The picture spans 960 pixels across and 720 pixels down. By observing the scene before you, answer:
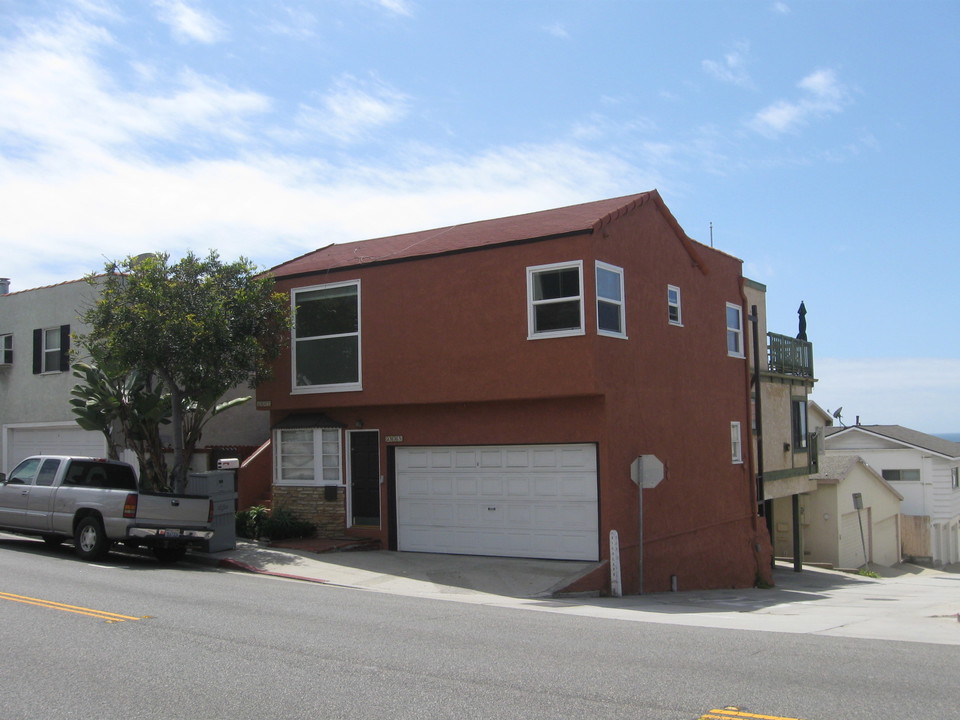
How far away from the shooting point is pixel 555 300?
16484 millimetres

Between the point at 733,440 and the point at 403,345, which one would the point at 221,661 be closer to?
the point at 403,345

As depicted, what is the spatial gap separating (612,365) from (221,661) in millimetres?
10131

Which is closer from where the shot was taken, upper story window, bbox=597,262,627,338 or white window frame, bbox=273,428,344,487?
upper story window, bbox=597,262,627,338

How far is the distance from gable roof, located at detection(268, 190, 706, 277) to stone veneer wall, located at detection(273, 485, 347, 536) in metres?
4.65

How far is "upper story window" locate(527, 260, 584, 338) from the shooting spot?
1636 centimetres

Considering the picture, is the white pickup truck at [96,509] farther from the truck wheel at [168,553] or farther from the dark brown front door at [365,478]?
the dark brown front door at [365,478]

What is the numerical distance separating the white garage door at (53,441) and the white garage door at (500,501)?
29.9 feet

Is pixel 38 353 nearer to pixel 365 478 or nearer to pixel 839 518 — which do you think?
pixel 365 478

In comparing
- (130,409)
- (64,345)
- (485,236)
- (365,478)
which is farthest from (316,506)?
(64,345)

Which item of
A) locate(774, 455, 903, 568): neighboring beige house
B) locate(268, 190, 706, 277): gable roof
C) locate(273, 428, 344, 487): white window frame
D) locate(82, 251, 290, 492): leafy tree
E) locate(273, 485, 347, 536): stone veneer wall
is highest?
locate(268, 190, 706, 277): gable roof

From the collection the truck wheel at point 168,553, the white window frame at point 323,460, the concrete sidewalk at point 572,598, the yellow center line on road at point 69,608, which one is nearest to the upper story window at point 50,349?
the white window frame at point 323,460

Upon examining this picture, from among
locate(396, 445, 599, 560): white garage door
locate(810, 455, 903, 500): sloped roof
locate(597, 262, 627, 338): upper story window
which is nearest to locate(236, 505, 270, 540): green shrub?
locate(396, 445, 599, 560): white garage door

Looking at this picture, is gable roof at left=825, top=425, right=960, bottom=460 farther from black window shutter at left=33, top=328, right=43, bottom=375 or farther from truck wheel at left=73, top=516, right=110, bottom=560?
truck wheel at left=73, top=516, right=110, bottom=560

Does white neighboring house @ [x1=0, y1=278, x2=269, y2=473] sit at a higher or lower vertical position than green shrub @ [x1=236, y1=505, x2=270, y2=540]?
higher
